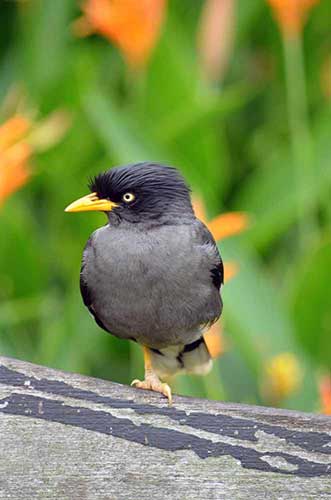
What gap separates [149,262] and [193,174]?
4.74 ft

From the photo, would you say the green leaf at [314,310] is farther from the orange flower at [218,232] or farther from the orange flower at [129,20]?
the orange flower at [129,20]

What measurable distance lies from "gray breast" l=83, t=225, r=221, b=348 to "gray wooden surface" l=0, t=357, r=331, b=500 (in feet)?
1.40

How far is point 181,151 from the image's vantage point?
410 centimetres

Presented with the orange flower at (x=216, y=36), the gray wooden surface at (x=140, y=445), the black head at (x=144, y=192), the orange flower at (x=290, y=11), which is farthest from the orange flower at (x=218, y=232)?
the orange flower at (x=216, y=36)

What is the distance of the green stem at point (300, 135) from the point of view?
4.00 meters

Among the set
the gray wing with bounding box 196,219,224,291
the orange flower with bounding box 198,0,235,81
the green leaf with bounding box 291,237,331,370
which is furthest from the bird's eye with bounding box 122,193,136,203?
the orange flower with bounding box 198,0,235,81

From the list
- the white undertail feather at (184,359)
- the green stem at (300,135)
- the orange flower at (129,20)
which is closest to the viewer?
Answer: the white undertail feather at (184,359)

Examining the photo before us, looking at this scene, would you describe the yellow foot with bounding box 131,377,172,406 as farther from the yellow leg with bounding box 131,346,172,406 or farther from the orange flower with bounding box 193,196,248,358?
the orange flower with bounding box 193,196,248,358

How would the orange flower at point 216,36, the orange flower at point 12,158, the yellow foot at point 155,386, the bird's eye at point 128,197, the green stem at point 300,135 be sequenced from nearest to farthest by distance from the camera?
the yellow foot at point 155,386, the bird's eye at point 128,197, the orange flower at point 12,158, the green stem at point 300,135, the orange flower at point 216,36

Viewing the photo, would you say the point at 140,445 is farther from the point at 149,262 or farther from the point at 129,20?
the point at 129,20

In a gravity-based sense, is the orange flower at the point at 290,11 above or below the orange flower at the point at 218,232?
above

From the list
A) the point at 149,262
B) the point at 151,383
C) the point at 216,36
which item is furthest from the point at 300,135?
the point at 151,383

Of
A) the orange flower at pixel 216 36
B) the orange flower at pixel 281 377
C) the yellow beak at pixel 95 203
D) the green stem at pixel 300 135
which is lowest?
the orange flower at pixel 281 377

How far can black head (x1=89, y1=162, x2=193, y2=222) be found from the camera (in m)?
2.63
